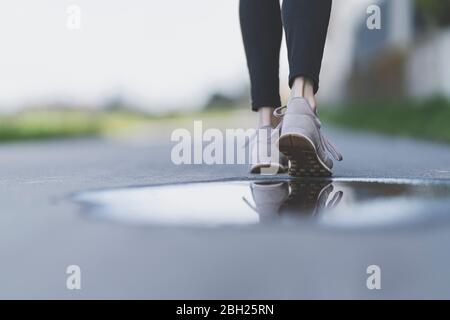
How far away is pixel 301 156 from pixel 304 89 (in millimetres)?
230

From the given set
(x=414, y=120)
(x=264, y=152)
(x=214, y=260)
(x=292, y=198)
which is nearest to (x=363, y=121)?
(x=414, y=120)

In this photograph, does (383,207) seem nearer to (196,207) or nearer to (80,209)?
(196,207)

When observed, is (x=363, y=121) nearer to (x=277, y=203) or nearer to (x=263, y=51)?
(x=263, y=51)

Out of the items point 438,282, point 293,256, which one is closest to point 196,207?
point 293,256

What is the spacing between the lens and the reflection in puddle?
1.65 m

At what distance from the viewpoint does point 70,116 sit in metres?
13.9

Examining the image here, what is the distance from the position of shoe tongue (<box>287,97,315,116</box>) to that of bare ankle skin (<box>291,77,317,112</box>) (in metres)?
0.02

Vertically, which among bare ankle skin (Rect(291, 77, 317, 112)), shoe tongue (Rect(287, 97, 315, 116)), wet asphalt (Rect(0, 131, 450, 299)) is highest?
bare ankle skin (Rect(291, 77, 317, 112))

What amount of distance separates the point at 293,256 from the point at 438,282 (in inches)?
10.4

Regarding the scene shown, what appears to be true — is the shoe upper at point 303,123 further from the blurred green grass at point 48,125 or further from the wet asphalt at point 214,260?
the blurred green grass at point 48,125

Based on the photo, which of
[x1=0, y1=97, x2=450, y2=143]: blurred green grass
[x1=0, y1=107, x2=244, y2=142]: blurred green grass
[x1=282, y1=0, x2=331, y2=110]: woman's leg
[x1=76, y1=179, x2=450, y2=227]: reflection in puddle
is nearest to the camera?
[x1=76, y1=179, x2=450, y2=227]: reflection in puddle

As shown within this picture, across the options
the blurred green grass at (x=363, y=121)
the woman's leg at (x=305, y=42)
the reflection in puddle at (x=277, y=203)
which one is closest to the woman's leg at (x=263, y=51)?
the woman's leg at (x=305, y=42)

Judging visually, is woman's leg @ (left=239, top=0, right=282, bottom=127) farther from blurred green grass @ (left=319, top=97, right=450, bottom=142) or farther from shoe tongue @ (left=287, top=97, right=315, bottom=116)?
blurred green grass @ (left=319, top=97, right=450, bottom=142)

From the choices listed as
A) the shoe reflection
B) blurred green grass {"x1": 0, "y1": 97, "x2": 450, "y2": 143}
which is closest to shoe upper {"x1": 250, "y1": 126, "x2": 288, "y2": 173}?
the shoe reflection
